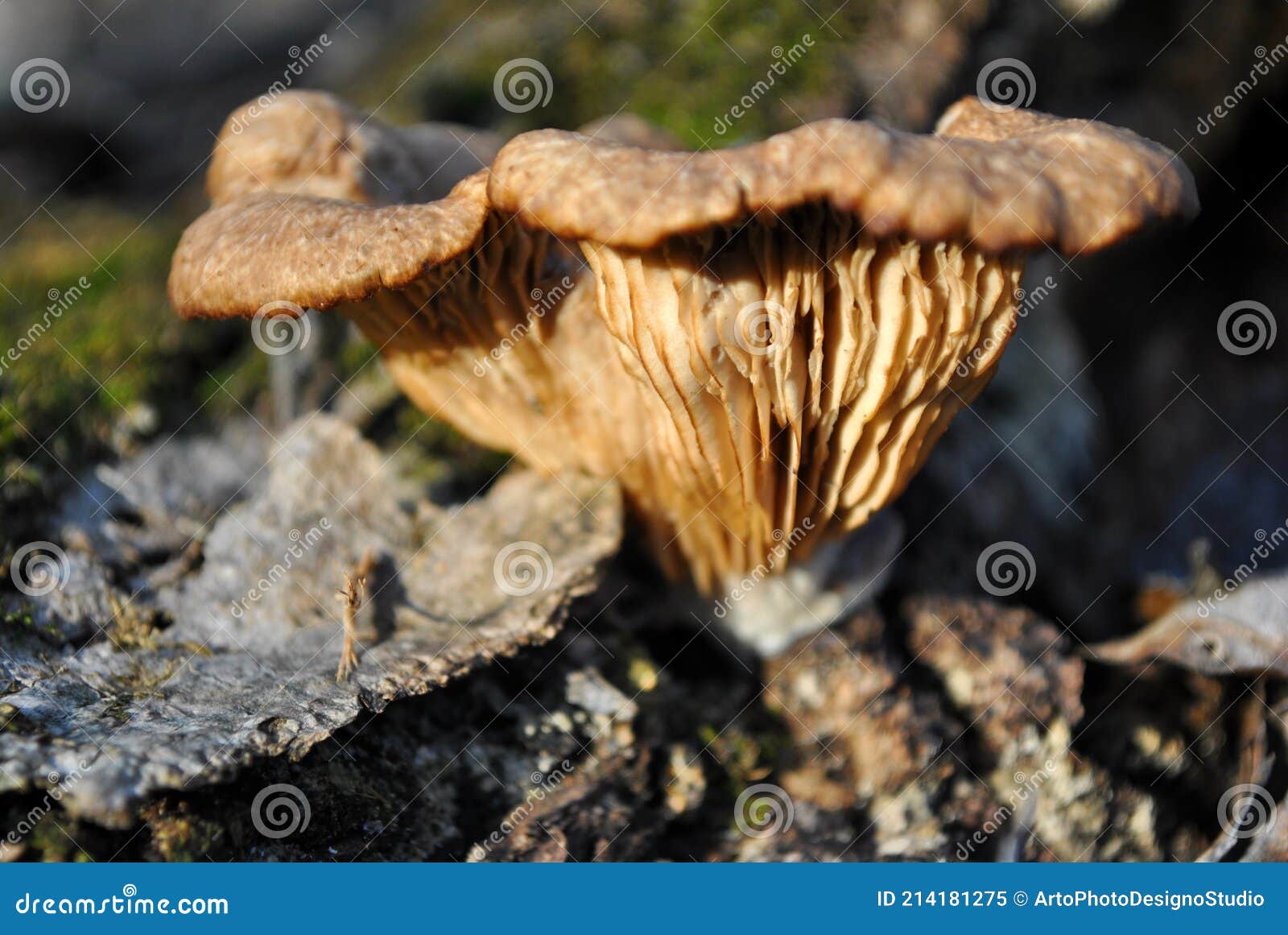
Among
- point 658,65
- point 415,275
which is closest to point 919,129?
point 658,65

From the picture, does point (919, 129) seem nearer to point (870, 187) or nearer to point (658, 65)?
point (658, 65)

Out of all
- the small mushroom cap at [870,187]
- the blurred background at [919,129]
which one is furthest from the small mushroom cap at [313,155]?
the small mushroom cap at [870,187]

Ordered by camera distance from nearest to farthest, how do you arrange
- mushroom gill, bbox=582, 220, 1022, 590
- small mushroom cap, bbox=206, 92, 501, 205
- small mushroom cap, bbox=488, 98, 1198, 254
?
small mushroom cap, bbox=488, 98, 1198, 254, mushroom gill, bbox=582, 220, 1022, 590, small mushroom cap, bbox=206, 92, 501, 205

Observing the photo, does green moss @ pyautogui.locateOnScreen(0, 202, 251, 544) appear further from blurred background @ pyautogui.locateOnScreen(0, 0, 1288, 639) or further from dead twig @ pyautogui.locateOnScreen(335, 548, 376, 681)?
dead twig @ pyautogui.locateOnScreen(335, 548, 376, 681)

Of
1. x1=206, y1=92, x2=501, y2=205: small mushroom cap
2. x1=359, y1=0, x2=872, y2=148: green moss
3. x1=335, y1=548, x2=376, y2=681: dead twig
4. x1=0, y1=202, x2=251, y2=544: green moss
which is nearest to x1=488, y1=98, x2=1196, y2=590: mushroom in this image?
x1=335, y1=548, x2=376, y2=681: dead twig

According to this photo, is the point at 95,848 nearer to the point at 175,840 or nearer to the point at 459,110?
the point at 175,840
